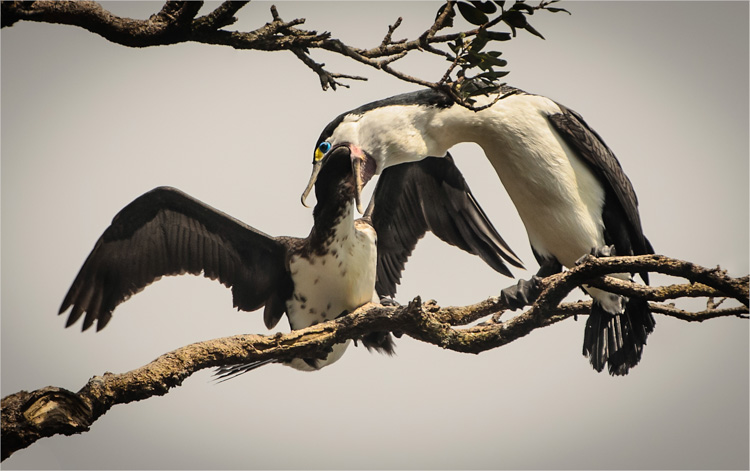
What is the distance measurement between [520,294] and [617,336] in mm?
692

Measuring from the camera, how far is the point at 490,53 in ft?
9.96

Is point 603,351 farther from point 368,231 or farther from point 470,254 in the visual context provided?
point 368,231

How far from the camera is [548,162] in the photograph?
12.9 ft

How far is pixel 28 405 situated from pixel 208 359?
720mm

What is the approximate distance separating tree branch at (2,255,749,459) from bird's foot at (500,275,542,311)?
4 centimetres

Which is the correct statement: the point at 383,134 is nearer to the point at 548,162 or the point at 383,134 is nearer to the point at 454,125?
the point at 454,125

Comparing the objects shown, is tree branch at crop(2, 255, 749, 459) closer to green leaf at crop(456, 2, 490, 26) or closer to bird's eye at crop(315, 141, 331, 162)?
bird's eye at crop(315, 141, 331, 162)

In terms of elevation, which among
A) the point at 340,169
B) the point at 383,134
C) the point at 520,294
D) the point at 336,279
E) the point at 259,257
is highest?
the point at 383,134

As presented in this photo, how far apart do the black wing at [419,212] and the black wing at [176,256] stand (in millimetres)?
740

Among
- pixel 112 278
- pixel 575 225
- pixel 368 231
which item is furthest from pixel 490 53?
pixel 112 278

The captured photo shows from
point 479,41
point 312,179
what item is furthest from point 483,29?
point 312,179

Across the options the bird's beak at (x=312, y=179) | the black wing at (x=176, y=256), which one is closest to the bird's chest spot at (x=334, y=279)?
the black wing at (x=176, y=256)

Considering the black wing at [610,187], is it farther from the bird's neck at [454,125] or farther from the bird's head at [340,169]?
the bird's head at [340,169]

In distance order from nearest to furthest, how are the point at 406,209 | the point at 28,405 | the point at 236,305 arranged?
the point at 28,405 → the point at 236,305 → the point at 406,209
